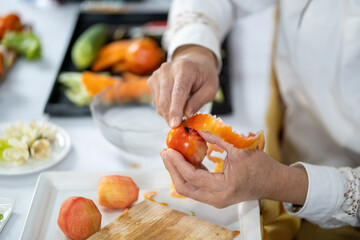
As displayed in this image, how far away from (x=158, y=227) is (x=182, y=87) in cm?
39

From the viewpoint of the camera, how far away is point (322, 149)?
1585mm

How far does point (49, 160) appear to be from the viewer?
4.20 ft

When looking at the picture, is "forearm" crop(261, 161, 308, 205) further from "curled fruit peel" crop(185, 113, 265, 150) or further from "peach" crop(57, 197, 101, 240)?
"peach" crop(57, 197, 101, 240)

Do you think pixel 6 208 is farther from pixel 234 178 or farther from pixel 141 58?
pixel 141 58

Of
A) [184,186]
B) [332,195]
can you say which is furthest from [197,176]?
[332,195]

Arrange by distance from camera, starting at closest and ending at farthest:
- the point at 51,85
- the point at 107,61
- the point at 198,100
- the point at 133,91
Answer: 1. the point at 198,100
2. the point at 133,91
3. the point at 51,85
4. the point at 107,61

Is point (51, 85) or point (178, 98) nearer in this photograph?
point (178, 98)

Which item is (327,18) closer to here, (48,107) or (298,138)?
(298,138)

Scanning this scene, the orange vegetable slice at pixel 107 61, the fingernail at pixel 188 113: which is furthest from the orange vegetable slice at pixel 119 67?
the fingernail at pixel 188 113

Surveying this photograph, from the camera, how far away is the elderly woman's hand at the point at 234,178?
956 mm

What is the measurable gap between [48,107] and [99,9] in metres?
1.05

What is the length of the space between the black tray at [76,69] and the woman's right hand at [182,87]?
0.31 metres

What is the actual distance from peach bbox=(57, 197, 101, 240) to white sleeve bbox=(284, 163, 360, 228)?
0.58 m

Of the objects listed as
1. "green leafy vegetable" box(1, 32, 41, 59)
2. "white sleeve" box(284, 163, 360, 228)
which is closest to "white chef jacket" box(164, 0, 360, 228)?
"white sleeve" box(284, 163, 360, 228)
